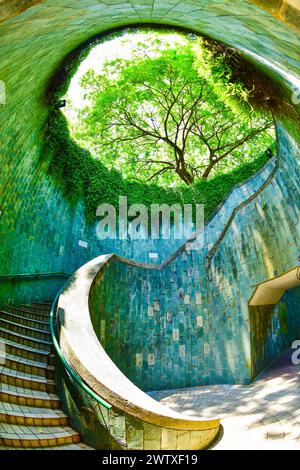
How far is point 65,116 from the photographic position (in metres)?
11.1

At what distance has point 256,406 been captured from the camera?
250 inches

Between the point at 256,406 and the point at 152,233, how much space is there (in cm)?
776

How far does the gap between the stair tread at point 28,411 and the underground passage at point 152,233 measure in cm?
3

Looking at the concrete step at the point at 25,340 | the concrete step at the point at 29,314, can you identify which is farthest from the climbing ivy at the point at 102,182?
the concrete step at the point at 25,340

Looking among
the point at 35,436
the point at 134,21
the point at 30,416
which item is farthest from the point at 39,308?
the point at 134,21

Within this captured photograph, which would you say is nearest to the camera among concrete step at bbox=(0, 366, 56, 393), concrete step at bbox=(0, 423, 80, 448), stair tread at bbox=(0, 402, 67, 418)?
concrete step at bbox=(0, 423, 80, 448)

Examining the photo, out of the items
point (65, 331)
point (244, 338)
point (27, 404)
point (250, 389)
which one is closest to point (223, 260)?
point (244, 338)

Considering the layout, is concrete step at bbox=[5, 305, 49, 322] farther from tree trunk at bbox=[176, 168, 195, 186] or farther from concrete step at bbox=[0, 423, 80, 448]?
tree trunk at bbox=[176, 168, 195, 186]

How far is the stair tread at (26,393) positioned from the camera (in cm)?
491

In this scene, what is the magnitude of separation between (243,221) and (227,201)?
6.84 ft

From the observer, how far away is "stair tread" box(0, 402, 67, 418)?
4.49 meters

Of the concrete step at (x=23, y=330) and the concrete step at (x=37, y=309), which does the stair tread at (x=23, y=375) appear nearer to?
the concrete step at (x=23, y=330)

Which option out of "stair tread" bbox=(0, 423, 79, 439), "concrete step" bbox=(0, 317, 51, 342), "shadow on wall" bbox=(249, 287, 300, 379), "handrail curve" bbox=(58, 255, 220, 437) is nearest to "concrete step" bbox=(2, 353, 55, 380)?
"handrail curve" bbox=(58, 255, 220, 437)

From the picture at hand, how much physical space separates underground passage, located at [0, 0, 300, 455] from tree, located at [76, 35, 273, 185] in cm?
6
